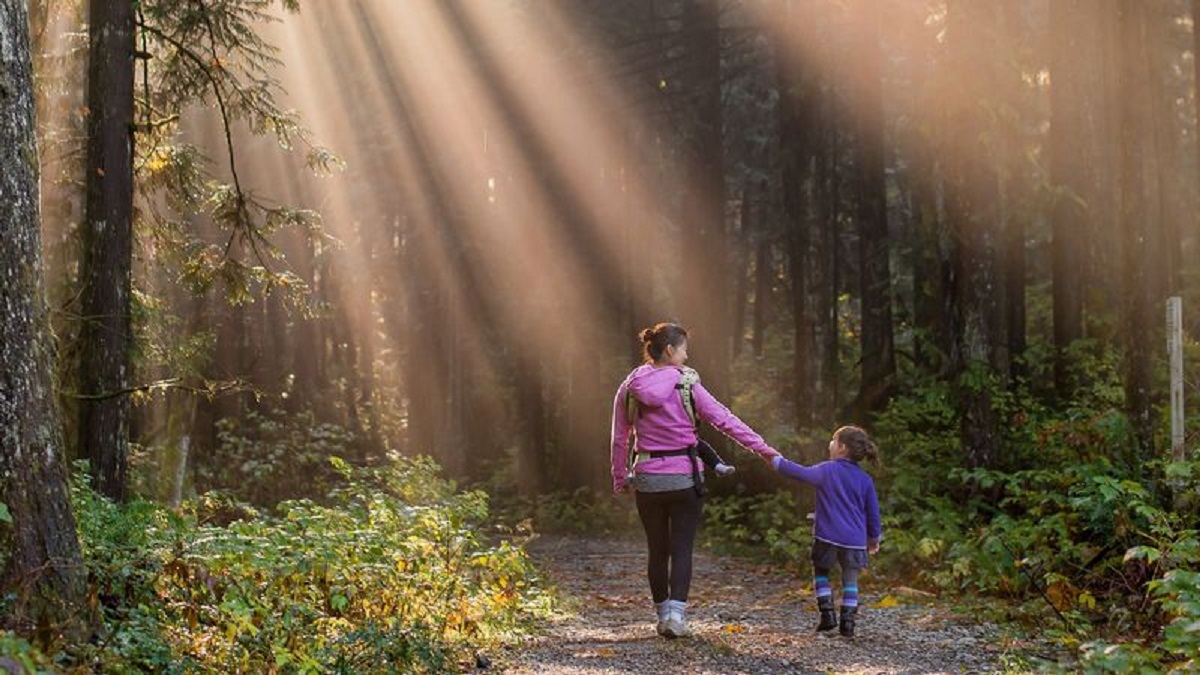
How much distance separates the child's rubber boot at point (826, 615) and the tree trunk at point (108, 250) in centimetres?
637

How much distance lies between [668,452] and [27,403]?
427 cm

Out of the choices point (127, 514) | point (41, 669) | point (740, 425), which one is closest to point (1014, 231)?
point (740, 425)

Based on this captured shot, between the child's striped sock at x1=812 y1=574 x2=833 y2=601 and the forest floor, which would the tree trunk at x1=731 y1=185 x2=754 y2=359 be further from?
the child's striped sock at x1=812 y1=574 x2=833 y2=601

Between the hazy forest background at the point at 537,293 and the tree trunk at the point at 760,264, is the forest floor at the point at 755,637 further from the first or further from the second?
the tree trunk at the point at 760,264

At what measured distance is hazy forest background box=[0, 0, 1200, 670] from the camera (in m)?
7.48

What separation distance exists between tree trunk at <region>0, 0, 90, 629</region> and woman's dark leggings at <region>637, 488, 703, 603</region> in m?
3.98

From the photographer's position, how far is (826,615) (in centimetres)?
948

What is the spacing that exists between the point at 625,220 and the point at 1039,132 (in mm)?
9554

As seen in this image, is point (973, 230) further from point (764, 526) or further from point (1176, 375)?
point (764, 526)

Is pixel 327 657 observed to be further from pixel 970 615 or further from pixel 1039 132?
pixel 1039 132

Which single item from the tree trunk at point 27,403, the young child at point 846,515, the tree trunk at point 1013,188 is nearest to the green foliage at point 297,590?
the tree trunk at point 27,403

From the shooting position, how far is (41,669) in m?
4.75

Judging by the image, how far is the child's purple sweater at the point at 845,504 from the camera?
9.26 meters

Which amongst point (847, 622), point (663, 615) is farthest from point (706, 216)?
point (663, 615)
